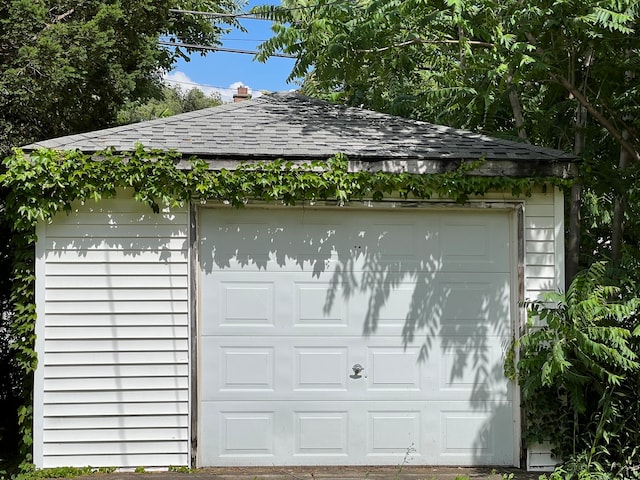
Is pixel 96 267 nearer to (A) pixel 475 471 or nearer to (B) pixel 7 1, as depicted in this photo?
(A) pixel 475 471

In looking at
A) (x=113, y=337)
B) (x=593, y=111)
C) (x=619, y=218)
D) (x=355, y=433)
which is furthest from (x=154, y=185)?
(x=619, y=218)

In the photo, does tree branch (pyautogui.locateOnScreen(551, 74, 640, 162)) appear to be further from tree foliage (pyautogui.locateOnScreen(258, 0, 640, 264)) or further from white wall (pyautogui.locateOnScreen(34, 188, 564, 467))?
white wall (pyautogui.locateOnScreen(34, 188, 564, 467))

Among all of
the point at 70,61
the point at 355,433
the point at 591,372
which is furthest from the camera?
the point at 70,61

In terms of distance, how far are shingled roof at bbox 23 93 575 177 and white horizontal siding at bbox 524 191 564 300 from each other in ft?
0.96

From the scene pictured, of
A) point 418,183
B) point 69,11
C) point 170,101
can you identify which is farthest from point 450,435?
point 170,101

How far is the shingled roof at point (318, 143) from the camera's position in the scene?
18.0 ft

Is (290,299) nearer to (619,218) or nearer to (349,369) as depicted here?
→ (349,369)

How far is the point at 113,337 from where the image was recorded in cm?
544

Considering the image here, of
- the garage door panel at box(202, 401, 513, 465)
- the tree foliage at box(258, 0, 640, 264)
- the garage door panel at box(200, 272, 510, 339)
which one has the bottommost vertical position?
the garage door panel at box(202, 401, 513, 465)

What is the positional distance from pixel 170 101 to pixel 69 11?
28.0 m

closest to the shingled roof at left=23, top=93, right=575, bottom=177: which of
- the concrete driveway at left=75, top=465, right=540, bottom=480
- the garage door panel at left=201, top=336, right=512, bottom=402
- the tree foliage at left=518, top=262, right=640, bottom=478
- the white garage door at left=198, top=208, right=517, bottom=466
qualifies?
the white garage door at left=198, top=208, right=517, bottom=466

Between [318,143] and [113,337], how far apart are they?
2.56 metres

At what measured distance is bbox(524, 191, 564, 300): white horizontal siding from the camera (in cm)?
564

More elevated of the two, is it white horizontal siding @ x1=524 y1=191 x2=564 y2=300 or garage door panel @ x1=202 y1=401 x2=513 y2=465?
white horizontal siding @ x1=524 y1=191 x2=564 y2=300
